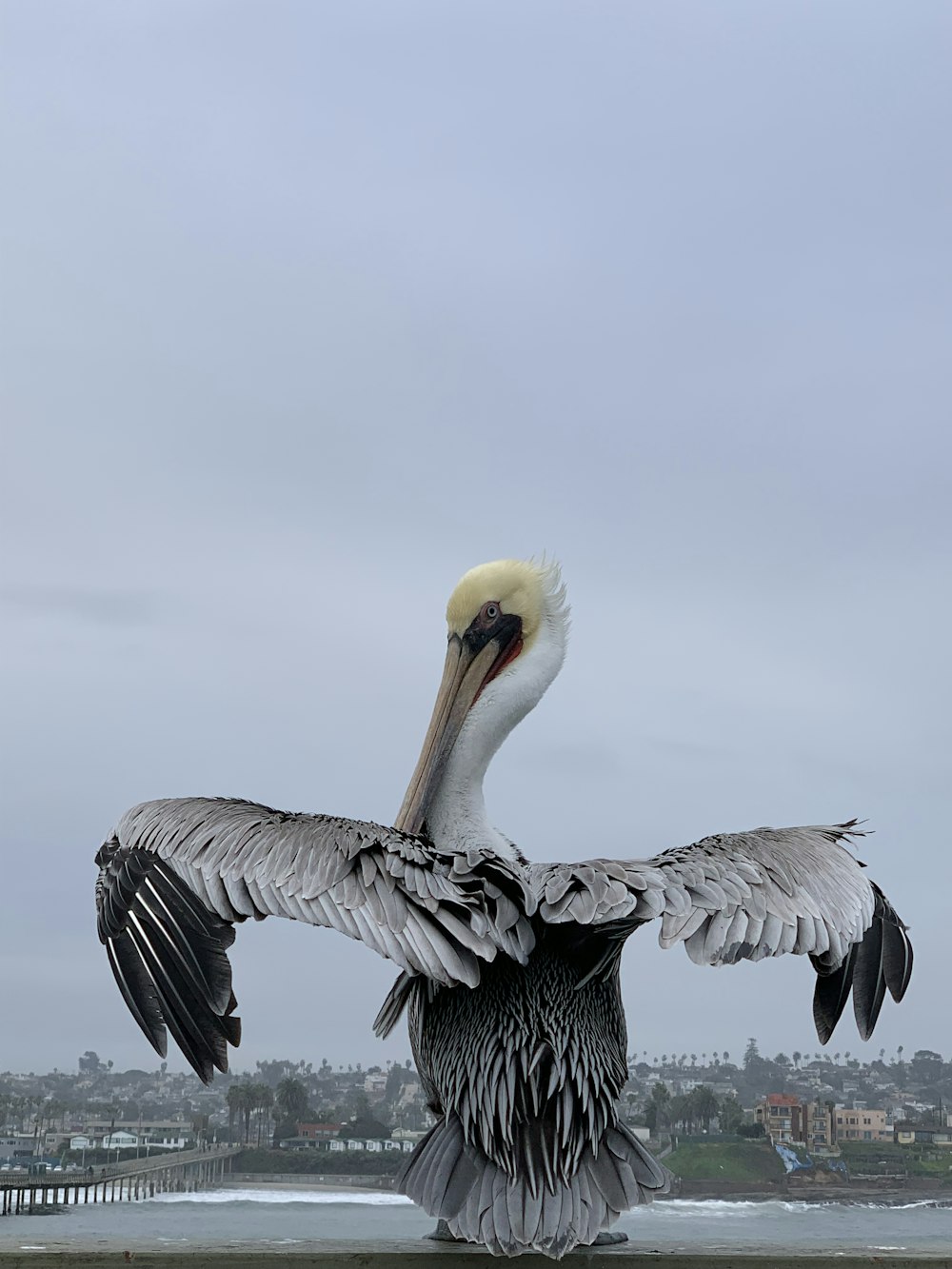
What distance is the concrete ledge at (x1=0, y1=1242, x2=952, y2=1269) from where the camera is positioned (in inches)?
115

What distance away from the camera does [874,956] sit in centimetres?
430

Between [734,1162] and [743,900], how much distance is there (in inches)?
591

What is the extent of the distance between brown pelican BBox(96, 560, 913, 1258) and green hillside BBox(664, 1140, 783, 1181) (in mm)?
10647

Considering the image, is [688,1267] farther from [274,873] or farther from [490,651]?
[490,651]

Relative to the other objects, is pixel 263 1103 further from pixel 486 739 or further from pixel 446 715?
pixel 486 739

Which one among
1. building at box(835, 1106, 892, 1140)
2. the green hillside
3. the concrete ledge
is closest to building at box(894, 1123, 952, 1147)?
building at box(835, 1106, 892, 1140)

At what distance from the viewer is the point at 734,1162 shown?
17.0m

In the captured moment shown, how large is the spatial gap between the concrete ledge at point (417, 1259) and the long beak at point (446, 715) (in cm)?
147

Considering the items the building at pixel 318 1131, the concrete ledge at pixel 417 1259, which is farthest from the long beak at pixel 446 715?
the building at pixel 318 1131

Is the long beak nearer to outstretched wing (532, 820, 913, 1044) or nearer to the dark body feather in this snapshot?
the dark body feather

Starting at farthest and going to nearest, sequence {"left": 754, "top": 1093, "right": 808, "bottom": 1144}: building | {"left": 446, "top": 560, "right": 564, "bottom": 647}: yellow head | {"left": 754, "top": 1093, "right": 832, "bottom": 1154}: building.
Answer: {"left": 754, "top": 1093, "right": 832, "bottom": 1154}: building → {"left": 754, "top": 1093, "right": 808, "bottom": 1144}: building → {"left": 446, "top": 560, "right": 564, "bottom": 647}: yellow head

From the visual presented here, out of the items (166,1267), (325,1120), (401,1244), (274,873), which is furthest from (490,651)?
(325,1120)

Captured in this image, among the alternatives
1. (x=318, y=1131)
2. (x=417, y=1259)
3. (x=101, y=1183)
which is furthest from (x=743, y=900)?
(x=101, y=1183)

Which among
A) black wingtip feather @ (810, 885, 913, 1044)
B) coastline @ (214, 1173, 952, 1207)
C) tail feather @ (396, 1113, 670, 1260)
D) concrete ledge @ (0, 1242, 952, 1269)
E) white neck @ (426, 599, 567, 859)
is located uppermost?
white neck @ (426, 599, 567, 859)
